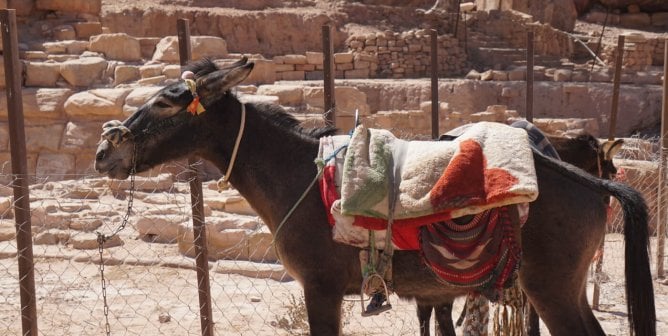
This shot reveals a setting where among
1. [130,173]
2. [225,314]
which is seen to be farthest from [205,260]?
[225,314]

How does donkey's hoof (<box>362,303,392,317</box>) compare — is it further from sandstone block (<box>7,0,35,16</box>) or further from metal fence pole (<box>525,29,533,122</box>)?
sandstone block (<box>7,0,35,16</box>)

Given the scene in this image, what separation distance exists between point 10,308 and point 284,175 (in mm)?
4809

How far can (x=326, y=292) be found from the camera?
4.04 meters

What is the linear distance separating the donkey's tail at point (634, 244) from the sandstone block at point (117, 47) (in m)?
15.3

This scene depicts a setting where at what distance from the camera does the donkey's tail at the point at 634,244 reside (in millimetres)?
4141

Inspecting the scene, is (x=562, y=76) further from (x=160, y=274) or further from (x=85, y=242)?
(x=160, y=274)

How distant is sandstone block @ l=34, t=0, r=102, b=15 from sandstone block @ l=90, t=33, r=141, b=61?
6068mm

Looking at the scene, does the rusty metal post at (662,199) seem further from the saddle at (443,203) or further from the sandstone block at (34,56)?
the sandstone block at (34,56)

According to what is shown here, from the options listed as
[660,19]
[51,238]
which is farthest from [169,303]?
[660,19]

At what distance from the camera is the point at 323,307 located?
404 centimetres

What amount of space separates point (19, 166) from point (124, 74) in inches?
446

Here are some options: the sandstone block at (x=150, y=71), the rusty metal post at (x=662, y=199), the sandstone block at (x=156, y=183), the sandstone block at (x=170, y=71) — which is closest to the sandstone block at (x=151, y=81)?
the sandstone block at (x=170, y=71)

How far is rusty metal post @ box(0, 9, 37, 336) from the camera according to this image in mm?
4984

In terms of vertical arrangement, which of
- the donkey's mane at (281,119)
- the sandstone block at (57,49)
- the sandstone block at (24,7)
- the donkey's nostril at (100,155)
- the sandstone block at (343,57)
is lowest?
the sandstone block at (343,57)
